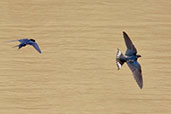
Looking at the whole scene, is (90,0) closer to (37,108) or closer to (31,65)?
(31,65)

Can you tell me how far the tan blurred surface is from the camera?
5391 mm

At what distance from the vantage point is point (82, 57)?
19.9 ft

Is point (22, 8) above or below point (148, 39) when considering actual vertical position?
above

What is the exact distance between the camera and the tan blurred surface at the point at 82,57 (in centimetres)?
539

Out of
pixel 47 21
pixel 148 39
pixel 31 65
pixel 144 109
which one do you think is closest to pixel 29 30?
pixel 47 21

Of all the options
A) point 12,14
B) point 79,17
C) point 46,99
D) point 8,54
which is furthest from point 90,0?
point 46,99

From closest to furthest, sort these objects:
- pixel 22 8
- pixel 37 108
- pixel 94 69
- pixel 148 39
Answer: pixel 37 108
pixel 94 69
pixel 148 39
pixel 22 8

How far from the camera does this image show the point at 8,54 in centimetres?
610

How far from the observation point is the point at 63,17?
6.80 meters

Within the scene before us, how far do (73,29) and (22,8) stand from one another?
0.74 metres

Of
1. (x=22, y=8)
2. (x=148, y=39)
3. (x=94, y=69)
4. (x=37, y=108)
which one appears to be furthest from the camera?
(x=22, y=8)

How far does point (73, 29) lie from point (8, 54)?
787mm

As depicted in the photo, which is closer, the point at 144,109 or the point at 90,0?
the point at 144,109

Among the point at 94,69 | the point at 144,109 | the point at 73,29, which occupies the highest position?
the point at 73,29
